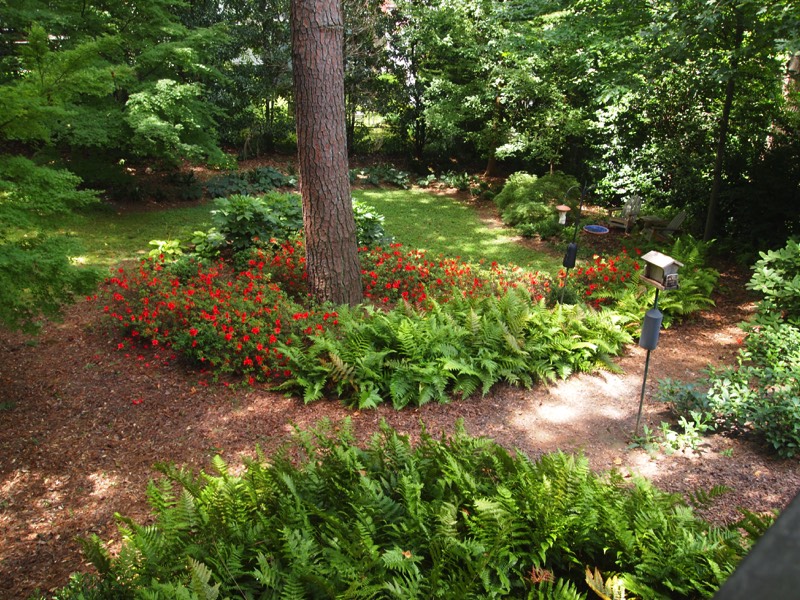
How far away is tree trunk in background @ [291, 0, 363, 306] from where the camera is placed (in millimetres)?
6348

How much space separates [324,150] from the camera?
6.75m

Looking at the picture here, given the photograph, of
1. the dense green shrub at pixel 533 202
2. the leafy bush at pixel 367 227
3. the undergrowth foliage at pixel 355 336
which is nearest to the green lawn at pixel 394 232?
the dense green shrub at pixel 533 202

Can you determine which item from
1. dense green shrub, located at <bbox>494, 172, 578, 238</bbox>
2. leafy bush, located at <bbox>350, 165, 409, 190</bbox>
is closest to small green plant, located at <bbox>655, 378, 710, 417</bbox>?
dense green shrub, located at <bbox>494, 172, 578, 238</bbox>

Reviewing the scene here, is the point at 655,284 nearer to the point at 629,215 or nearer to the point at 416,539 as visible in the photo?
the point at 416,539

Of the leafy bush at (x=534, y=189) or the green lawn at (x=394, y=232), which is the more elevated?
the leafy bush at (x=534, y=189)

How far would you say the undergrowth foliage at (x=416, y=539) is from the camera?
294cm

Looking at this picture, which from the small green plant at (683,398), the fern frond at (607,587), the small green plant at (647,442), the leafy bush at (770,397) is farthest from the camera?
the small green plant at (683,398)

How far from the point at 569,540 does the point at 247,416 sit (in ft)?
10.5

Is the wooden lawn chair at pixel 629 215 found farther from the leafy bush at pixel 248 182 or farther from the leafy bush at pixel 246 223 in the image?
the leafy bush at pixel 248 182

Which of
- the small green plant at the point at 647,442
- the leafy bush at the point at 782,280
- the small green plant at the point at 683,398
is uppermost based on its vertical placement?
the leafy bush at the point at 782,280

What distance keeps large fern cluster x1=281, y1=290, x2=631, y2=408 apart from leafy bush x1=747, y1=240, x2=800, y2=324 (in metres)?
1.92

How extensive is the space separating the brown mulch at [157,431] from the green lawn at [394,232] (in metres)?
2.99

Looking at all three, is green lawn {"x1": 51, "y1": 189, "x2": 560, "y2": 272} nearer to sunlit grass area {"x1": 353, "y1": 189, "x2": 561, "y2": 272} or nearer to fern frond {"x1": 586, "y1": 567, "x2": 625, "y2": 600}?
sunlit grass area {"x1": 353, "y1": 189, "x2": 561, "y2": 272}

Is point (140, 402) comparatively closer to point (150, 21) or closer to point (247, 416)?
point (247, 416)
